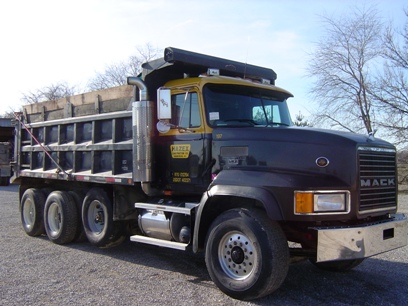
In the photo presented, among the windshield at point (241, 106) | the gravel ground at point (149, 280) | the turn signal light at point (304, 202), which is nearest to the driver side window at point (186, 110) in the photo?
the windshield at point (241, 106)

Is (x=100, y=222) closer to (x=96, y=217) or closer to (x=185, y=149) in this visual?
(x=96, y=217)

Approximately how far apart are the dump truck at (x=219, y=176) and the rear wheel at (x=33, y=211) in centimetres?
12

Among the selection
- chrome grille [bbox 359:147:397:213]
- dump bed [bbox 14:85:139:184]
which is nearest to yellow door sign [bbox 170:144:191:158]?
dump bed [bbox 14:85:139:184]

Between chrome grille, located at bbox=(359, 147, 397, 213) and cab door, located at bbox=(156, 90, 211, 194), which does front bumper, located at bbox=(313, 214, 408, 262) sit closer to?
chrome grille, located at bbox=(359, 147, 397, 213)

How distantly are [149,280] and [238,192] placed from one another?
1822mm

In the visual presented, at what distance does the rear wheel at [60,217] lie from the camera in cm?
825

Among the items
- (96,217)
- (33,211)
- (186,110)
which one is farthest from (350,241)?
(33,211)

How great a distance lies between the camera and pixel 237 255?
202 inches

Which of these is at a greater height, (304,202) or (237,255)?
(304,202)

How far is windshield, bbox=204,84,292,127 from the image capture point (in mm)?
6023

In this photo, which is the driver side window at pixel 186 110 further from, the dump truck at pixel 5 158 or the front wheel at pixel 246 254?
the dump truck at pixel 5 158

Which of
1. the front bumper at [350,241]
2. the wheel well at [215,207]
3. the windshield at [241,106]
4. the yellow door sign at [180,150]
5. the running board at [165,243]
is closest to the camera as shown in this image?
the front bumper at [350,241]

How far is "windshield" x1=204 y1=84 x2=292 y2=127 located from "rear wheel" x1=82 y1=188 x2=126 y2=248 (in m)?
2.69

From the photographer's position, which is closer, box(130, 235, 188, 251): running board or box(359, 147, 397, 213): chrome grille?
box(359, 147, 397, 213): chrome grille
